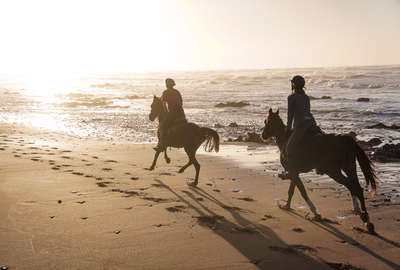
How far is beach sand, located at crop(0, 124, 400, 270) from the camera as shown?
5102 mm

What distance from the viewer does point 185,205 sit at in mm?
7707

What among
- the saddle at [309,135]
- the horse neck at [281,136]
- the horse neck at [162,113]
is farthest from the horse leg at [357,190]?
the horse neck at [162,113]

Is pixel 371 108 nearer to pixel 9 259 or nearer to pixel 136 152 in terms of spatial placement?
pixel 136 152

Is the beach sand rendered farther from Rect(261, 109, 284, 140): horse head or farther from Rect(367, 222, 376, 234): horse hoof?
Rect(261, 109, 284, 140): horse head

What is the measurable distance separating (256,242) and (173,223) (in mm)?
1504

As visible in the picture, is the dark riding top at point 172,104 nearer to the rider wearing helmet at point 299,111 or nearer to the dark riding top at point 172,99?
the dark riding top at point 172,99

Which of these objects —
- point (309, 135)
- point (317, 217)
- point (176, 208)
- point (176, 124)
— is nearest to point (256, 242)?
point (317, 217)

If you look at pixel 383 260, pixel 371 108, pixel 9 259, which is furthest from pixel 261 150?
pixel 371 108

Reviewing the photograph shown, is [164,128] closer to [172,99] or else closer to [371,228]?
[172,99]

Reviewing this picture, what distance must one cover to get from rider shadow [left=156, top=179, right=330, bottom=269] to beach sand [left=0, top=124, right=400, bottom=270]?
15 mm

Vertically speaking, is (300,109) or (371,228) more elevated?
(300,109)

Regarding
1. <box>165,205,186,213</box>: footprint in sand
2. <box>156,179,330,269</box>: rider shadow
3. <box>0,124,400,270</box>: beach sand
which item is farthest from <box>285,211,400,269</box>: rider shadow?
<box>165,205,186,213</box>: footprint in sand

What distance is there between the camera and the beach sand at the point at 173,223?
510 centimetres

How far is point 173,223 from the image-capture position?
651 cm
